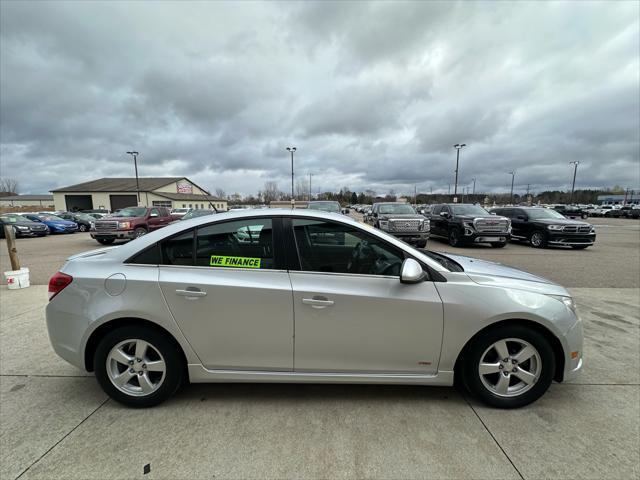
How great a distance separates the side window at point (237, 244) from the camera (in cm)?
252

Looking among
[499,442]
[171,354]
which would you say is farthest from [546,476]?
[171,354]

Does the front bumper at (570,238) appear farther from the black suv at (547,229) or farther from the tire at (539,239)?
the tire at (539,239)

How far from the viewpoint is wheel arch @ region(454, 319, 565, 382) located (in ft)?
8.14

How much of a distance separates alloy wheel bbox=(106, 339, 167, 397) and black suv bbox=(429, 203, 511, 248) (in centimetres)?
1199

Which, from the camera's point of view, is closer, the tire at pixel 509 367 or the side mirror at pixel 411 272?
the side mirror at pixel 411 272

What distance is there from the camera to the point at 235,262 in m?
2.52

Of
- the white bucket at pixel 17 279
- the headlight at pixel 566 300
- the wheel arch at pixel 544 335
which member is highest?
the headlight at pixel 566 300

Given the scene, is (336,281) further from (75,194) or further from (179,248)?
(75,194)

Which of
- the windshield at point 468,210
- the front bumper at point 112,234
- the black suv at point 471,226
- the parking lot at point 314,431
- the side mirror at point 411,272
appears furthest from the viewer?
the front bumper at point 112,234

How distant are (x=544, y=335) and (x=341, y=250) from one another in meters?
1.82

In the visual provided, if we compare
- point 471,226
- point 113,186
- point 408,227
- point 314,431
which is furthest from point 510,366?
point 113,186

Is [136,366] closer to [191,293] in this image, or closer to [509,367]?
[191,293]

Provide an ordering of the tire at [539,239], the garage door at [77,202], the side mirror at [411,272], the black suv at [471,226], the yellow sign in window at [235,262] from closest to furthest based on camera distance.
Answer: the side mirror at [411,272] → the yellow sign in window at [235,262] → the black suv at [471,226] → the tire at [539,239] → the garage door at [77,202]

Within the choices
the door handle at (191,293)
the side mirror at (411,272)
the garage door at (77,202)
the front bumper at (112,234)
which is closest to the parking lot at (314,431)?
the door handle at (191,293)
